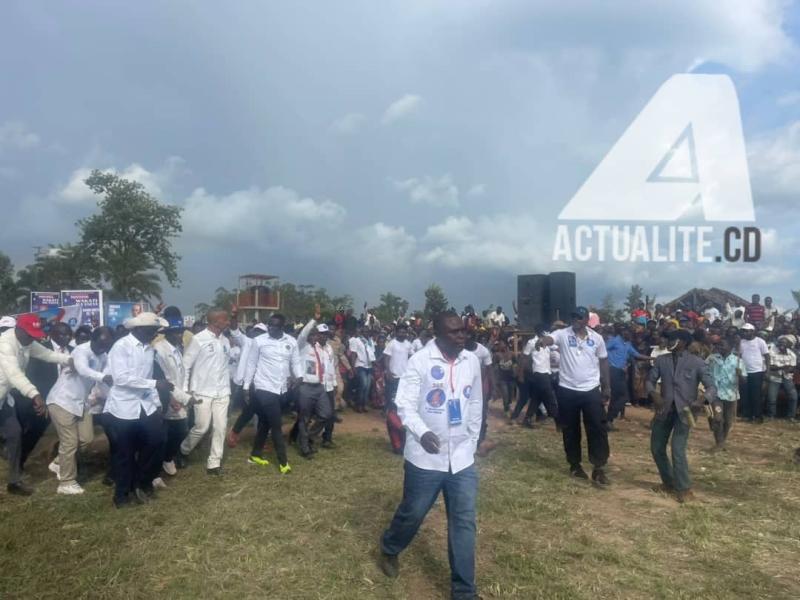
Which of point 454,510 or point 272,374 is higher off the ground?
point 272,374

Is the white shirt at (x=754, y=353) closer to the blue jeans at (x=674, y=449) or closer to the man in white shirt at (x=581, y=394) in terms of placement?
the man in white shirt at (x=581, y=394)

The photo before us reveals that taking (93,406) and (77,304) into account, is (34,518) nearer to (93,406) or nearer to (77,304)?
(93,406)

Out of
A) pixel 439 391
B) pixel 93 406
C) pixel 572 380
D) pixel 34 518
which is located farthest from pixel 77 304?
pixel 439 391

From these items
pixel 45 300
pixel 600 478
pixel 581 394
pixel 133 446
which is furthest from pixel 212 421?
pixel 45 300

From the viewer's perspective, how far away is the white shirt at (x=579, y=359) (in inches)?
300

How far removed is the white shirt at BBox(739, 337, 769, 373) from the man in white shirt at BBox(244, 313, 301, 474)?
9.33 meters

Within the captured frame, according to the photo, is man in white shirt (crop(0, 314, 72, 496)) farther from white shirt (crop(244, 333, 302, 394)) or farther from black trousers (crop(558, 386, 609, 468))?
black trousers (crop(558, 386, 609, 468))

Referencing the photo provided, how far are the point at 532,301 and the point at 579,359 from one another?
23.1ft

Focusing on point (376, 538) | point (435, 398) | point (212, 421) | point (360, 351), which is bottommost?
point (376, 538)

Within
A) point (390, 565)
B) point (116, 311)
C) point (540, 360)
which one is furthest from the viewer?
point (116, 311)

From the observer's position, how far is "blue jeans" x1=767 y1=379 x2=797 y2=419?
Answer: 1289cm

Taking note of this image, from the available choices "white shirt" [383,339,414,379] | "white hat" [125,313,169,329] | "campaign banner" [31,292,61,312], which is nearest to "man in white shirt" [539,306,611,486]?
"white shirt" [383,339,414,379]

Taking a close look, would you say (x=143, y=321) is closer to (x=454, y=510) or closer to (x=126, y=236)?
(x=454, y=510)

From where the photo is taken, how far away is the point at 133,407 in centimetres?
636
